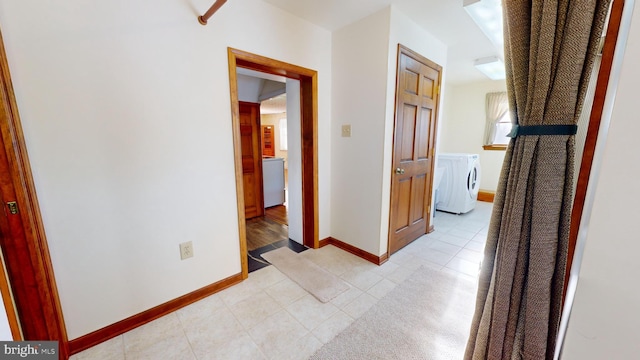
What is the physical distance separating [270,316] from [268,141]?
8349 millimetres

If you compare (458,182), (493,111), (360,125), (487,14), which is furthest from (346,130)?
(493,111)

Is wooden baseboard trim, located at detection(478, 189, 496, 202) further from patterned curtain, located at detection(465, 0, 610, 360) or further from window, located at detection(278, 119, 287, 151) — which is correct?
window, located at detection(278, 119, 287, 151)

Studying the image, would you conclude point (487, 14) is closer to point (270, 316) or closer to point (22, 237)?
point (270, 316)

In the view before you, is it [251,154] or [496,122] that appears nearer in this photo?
[251,154]

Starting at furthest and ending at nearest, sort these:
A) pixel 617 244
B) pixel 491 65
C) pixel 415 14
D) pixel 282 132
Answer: pixel 282 132, pixel 491 65, pixel 415 14, pixel 617 244

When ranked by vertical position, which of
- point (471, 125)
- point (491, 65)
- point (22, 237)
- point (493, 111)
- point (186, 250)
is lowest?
Result: point (186, 250)

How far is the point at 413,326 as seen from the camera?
5.06ft

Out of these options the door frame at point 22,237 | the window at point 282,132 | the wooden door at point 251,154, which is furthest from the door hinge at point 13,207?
the window at point 282,132

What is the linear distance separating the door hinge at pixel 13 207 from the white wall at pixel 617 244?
2122 millimetres

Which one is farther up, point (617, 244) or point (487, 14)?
point (487, 14)

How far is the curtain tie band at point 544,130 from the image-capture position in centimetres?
62

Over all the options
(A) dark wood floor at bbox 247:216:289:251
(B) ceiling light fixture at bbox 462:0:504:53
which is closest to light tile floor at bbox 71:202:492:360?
(A) dark wood floor at bbox 247:216:289:251

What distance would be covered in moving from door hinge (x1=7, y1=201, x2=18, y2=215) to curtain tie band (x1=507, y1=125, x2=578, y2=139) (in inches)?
83.9

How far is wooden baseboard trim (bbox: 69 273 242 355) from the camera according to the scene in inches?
54.1
